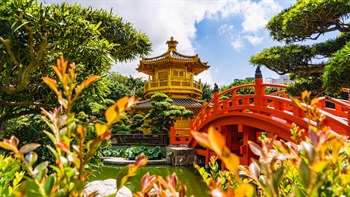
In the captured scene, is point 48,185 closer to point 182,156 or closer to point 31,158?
point 31,158

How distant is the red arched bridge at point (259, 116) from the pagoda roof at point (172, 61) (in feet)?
27.7

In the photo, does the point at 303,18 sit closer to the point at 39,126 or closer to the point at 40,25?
the point at 40,25

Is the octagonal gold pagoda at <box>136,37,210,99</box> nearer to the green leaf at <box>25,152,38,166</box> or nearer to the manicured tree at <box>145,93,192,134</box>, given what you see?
the manicured tree at <box>145,93,192,134</box>

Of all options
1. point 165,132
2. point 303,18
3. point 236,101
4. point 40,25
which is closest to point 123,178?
point 40,25

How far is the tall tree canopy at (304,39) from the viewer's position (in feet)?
17.7

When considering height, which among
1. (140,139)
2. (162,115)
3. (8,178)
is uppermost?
(162,115)

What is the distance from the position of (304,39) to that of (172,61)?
12.7m

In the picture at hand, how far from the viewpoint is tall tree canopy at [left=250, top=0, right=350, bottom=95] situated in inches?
212

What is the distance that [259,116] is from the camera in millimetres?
6699

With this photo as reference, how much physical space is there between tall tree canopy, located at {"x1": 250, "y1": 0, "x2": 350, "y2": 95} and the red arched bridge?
0.41m

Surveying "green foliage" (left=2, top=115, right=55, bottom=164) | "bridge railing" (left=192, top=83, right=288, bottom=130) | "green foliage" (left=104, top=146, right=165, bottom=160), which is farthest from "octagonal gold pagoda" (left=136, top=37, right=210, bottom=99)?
"green foliage" (left=2, top=115, right=55, bottom=164)

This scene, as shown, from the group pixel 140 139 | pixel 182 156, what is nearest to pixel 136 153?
pixel 182 156

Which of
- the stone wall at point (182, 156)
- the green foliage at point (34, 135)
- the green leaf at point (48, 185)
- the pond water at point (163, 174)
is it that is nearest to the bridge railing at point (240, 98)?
the stone wall at point (182, 156)

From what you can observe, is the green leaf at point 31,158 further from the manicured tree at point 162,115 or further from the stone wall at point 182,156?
the manicured tree at point 162,115
